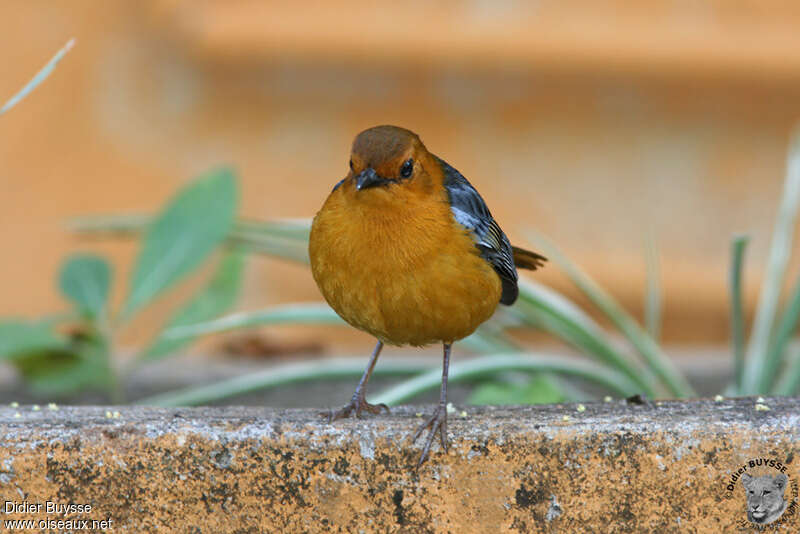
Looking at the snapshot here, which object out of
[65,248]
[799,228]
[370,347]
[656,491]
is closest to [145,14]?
[65,248]

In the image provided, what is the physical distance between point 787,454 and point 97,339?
2.09 meters

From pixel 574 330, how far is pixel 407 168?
117 cm

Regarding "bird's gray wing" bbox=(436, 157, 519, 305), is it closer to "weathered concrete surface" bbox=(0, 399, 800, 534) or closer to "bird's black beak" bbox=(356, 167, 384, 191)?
"bird's black beak" bbox=(356, 167, 384, 191)

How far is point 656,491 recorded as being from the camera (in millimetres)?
1996

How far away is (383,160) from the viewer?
212cm

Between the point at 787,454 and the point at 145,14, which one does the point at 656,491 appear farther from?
the point at 145,14

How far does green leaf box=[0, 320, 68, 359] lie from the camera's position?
10.1 ft

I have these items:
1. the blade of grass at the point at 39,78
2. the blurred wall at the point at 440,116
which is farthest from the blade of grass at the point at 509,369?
the blurred wall at the point at 440,116

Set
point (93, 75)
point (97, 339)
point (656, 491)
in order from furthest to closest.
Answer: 1. point (93, 75)
2. point (97, 339)
3. point (656, 491)

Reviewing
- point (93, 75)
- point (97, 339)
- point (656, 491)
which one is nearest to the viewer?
point (656, 491)

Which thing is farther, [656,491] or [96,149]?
[96,149]

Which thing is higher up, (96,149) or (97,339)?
(96,149)

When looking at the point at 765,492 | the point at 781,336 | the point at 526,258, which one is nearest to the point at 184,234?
the point at 526,258

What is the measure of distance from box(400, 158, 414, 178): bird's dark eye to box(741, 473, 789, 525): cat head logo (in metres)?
0.87
